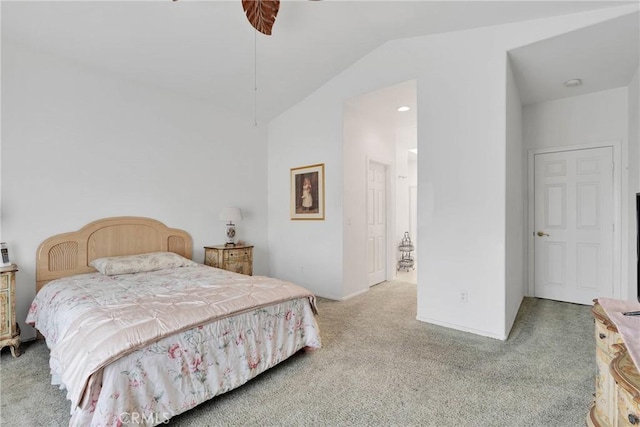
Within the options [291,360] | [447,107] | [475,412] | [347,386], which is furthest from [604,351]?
Result: [447,107]

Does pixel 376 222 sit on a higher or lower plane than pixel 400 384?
higher

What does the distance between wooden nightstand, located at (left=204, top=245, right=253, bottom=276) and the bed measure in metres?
0.71

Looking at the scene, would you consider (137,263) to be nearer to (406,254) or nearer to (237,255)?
(237,255)

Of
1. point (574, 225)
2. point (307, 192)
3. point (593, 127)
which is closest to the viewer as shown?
point (593, 127)

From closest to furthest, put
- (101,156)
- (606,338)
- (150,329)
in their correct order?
(606,338)
(150,329)
(101,156)

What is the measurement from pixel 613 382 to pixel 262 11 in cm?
282

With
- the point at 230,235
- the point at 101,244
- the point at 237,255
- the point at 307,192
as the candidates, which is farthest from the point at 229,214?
the point at 101,244

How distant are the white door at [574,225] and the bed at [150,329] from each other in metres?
3.43

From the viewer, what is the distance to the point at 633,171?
3.28 metres

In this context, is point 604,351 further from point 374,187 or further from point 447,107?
point 374,187

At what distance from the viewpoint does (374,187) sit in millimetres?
4832

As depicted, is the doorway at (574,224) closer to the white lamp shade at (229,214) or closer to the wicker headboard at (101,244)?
the white lamp shade at (229,214)

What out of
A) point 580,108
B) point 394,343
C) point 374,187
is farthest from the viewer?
point 374,187

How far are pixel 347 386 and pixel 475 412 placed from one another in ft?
2.48
